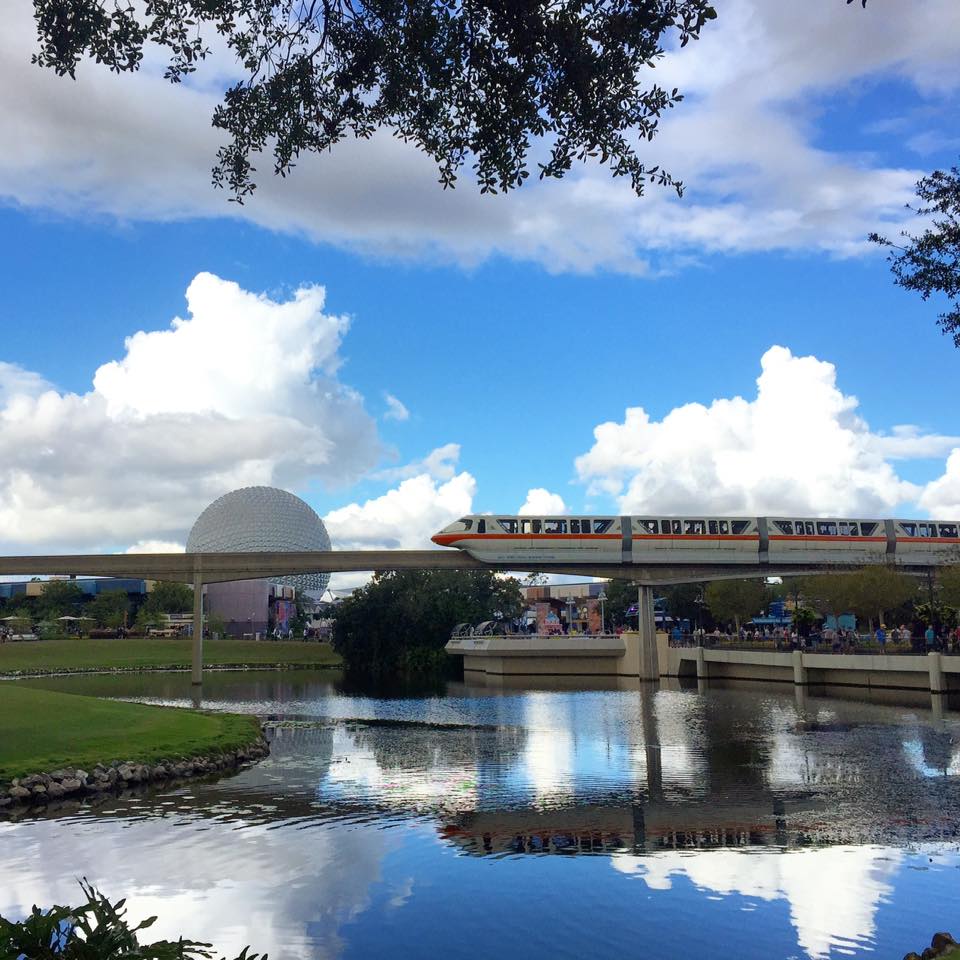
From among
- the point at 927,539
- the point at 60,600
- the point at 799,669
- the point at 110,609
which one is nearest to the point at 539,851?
the point at 799,669

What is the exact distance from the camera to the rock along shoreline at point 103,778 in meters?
23.1

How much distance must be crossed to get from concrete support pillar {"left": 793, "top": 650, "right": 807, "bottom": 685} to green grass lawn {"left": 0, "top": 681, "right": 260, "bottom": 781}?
41.1 metres

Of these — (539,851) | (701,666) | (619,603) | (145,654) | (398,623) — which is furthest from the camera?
(619,603)

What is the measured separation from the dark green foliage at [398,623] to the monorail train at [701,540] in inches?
1375

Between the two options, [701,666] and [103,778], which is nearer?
[103,778]

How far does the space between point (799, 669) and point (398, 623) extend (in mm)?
56950

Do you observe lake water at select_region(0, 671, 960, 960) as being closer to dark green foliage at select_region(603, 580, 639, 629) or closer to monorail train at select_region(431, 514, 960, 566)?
monorail train at select_region(431, 514, 960, 566)

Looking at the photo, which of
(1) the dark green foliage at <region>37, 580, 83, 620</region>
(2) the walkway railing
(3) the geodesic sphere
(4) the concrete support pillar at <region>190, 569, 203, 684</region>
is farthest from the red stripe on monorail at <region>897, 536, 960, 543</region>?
(1) the dark green foliage at <region>37, 580, 83, 620</region>

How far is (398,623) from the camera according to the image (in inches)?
4434

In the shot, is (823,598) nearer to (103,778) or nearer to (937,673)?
(937,673)

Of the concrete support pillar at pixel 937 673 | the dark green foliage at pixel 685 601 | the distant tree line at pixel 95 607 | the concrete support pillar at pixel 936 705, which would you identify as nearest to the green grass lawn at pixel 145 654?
the distant tree line at pixel 95 607

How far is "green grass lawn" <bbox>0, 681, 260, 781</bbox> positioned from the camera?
26281 millimetres

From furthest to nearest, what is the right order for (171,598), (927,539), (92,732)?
1. (171,598)
2. (927,539)
3. (92,732)

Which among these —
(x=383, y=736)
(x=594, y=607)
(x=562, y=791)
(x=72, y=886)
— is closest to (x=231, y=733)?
(x=383, y=736)
